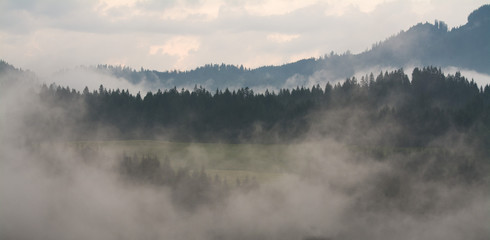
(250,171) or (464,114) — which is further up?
(464,114)

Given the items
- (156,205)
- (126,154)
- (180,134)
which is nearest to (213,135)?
(180,134)

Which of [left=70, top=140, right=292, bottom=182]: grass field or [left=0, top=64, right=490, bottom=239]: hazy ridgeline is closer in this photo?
[left=0, top=64, right=490, bottom=239]: hazy ridgeline

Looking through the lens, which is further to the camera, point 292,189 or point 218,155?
point 218,155

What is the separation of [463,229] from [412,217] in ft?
36.3

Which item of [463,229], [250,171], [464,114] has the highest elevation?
[464,114]

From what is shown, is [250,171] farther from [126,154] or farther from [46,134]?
[46,134]

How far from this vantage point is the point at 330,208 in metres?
145

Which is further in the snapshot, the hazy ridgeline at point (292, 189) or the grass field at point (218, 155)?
the grass field at point (218, 155)

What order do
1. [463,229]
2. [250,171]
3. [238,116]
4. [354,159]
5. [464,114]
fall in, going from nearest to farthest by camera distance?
[463,229]
[250,171]
[354,159]
[464,114]
[238,116]

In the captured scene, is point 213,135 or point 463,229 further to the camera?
point 213,135

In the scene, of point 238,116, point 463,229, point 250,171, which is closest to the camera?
point 463,229

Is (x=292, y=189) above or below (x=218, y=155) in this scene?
below

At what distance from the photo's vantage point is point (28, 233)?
13988 cm

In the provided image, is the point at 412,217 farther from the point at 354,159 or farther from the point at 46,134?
the point at 46,134
